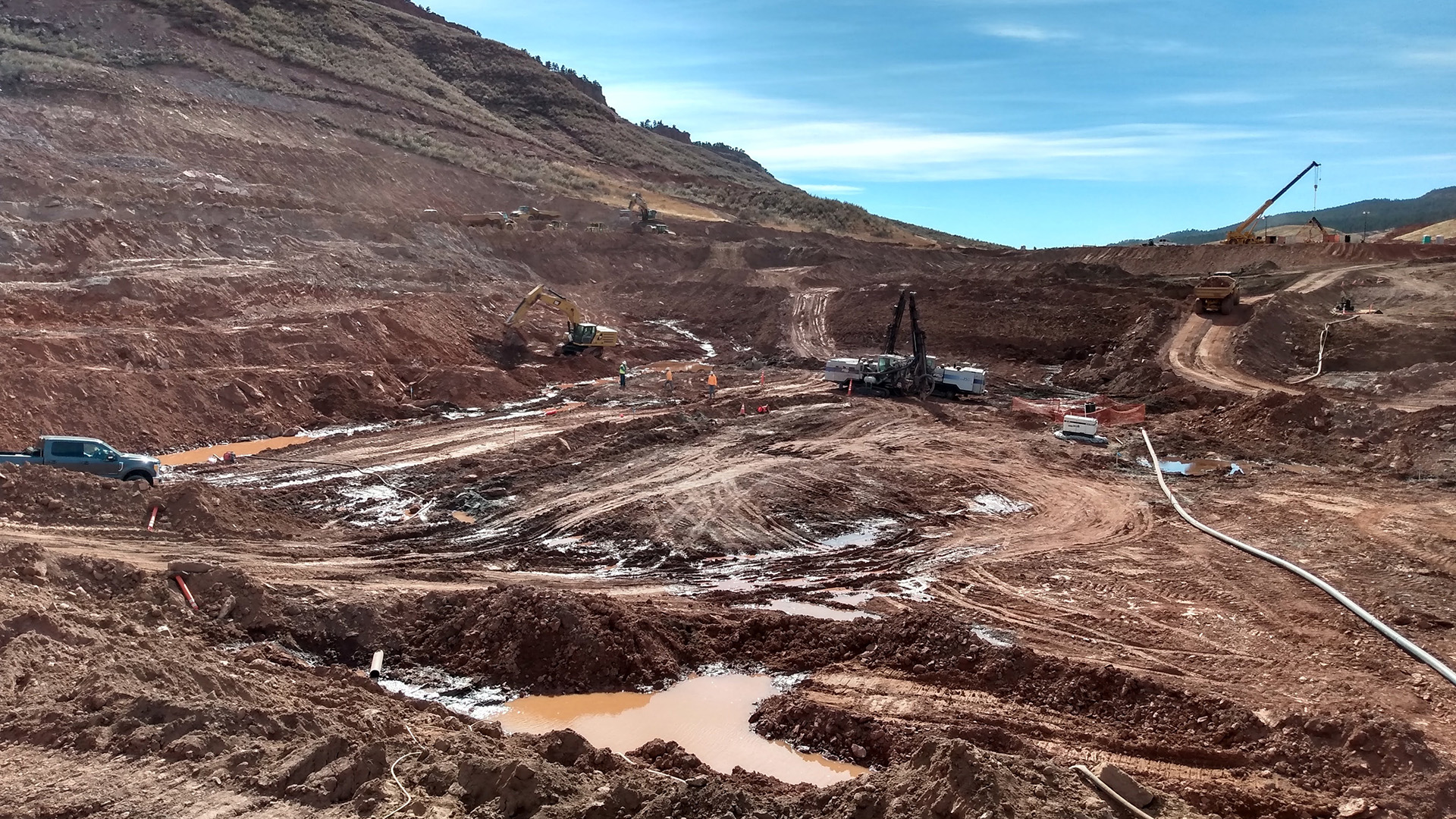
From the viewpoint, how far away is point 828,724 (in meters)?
10.5

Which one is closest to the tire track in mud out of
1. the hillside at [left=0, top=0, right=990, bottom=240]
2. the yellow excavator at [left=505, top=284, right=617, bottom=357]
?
the yellow excavator at [left=505, top=284, right=617, bottom=357]

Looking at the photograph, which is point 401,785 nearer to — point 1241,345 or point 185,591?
point 185,591

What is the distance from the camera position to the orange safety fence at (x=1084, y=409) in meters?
26.1

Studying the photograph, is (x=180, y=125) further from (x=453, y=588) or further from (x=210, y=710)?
(x=210, y=710)

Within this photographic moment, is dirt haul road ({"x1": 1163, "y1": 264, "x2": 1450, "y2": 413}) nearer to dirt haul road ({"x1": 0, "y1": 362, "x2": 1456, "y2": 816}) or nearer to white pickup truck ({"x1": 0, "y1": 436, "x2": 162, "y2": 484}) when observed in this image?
dirt haul road ({"x1": 0, "y1": 362, "x2": 1456, "y2": 816})

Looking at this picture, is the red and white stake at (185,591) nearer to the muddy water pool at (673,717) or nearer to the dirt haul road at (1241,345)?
the muddy water pool at (673,717)

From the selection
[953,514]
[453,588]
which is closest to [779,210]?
[953,514]

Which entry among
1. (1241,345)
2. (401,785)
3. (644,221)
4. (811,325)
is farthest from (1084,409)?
(644,221)

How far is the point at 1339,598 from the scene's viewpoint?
1359cm

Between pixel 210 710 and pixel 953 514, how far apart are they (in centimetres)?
1339

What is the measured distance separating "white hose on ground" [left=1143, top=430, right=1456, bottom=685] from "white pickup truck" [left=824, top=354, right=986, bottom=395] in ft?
30.5

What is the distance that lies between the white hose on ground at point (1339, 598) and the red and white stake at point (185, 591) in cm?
1547

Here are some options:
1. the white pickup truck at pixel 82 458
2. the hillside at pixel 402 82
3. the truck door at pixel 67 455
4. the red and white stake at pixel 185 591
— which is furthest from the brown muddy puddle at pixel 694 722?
the hillside at pixel 402 82

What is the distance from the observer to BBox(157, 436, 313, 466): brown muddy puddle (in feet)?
→ 68.5
